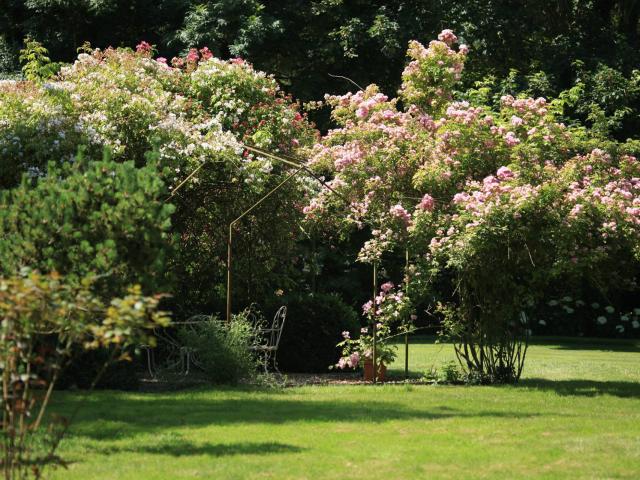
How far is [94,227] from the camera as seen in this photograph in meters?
6.65

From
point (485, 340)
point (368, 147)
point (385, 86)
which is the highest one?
point (385, 86)

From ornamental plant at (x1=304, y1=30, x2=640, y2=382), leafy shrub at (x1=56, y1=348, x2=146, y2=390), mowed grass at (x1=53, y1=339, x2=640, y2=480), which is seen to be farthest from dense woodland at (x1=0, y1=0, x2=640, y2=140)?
mowed grass at (x1=53, y1=339, x2=640, y2=480)

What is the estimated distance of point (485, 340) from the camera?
1175cm

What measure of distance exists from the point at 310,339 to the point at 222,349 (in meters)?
2.65

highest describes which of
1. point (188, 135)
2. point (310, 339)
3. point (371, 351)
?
point (188, 135)

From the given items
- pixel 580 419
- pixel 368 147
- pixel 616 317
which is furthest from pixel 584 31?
pixel 580 419

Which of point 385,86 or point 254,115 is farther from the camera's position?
point 385,86

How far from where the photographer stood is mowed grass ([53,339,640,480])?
6.48 m

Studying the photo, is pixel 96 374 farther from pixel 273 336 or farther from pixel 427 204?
pixel 427 204

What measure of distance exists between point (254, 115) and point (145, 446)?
8.96 meters

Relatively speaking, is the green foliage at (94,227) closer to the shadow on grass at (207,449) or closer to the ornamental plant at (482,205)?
the shadow on grass at (207,449)

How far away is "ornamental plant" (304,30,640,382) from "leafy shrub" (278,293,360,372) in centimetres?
131

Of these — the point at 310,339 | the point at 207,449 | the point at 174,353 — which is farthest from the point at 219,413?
the point at 310,339

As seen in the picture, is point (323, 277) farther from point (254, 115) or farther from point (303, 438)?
point (303, 438)
